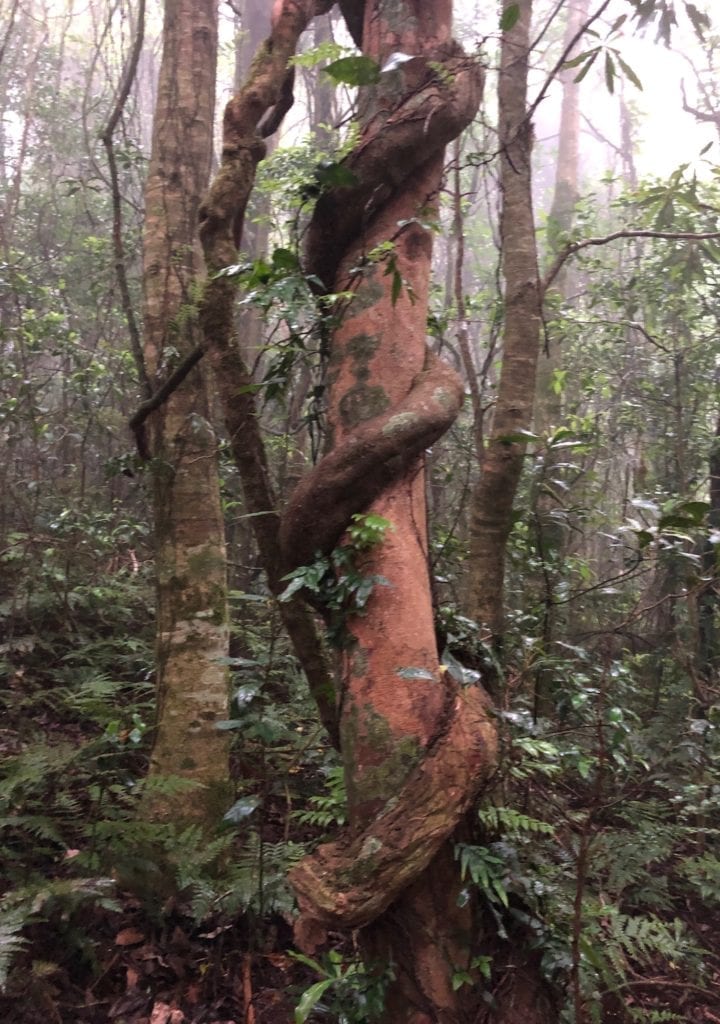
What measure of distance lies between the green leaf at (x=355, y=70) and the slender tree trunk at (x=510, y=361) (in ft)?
3.10

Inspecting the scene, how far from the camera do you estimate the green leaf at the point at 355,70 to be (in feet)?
6.46

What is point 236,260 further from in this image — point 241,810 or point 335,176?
point 241,810

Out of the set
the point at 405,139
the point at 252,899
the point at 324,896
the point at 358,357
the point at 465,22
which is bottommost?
the point at 252,899

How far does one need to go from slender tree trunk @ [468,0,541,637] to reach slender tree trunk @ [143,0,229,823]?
1.07m

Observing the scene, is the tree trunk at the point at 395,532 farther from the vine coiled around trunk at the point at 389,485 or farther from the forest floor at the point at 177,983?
the forest floor at the point at 177,983

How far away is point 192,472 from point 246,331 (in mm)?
5371

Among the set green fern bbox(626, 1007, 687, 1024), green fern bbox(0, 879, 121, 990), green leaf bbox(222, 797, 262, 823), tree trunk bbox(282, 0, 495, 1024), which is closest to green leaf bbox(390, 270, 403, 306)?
tree trunk bbox(282, 0, 495, 1024)

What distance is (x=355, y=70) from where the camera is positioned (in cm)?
199

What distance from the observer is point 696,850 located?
356 centimetres

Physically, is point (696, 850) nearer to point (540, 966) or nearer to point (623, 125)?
point (540, 966)

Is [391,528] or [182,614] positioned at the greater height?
[391,528]

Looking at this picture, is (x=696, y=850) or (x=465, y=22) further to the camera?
(x=465, y=22)

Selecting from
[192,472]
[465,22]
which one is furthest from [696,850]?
[465,22]

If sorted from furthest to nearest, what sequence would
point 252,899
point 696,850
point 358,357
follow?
1. point 696,850
2. point 252,899
3. point 358,357
